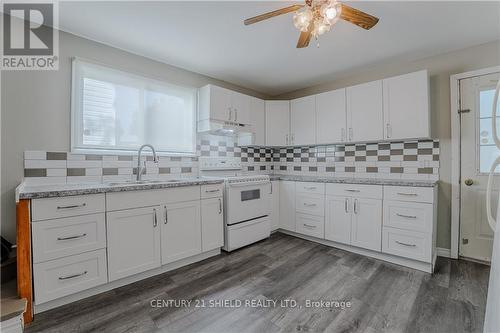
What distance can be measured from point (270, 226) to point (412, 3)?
9.27ft

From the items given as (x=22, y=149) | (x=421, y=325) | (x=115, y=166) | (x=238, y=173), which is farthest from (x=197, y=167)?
(x=421, y=325)

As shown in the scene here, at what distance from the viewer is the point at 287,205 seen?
3.37 m

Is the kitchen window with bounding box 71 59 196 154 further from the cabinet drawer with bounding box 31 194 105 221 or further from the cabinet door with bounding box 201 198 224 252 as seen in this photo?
the cabinet door with bounding box 201 198 224 252

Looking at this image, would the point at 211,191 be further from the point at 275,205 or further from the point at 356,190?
the point at 356,190

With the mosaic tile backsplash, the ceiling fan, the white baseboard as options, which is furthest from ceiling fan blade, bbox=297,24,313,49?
the white baseboard

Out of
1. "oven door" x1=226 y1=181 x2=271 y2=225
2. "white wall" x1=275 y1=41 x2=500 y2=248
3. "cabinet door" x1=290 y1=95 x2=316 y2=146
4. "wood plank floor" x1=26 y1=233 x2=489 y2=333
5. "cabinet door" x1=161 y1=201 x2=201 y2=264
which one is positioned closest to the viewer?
"wood plank floor" x1=26 y1=233 x2=489 y2=333

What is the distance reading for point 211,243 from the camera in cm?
254

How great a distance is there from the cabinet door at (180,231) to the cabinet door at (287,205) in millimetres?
1441

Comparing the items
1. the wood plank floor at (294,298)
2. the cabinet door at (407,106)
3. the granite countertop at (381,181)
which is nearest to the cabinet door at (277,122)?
the granite countertop at (381,181)

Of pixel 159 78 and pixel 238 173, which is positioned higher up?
pixel 159 78

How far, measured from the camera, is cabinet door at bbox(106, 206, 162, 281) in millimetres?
1865

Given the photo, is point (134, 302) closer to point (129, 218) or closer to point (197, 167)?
point (129, 218)

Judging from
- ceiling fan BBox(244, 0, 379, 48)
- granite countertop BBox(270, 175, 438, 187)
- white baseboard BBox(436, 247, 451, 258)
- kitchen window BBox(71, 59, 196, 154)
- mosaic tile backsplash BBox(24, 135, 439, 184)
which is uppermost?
ceiling fan BBox(244, 0, 379, 48)

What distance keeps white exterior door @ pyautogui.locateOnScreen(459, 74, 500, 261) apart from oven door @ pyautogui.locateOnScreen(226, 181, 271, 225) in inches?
88.5
